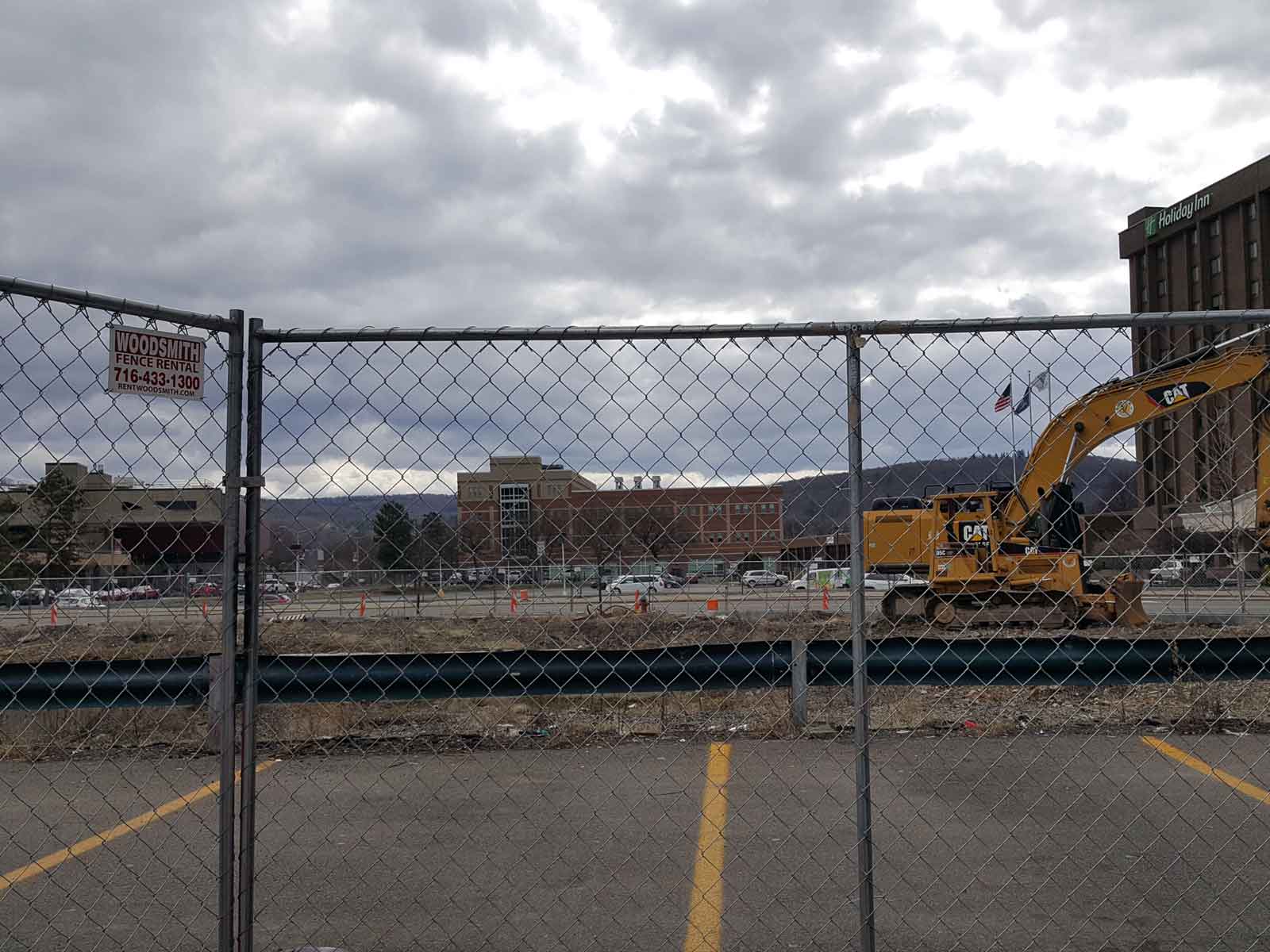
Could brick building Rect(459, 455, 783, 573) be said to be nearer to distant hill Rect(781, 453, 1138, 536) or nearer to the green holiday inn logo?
distant hill Rect(781, 453, 1138, 536)

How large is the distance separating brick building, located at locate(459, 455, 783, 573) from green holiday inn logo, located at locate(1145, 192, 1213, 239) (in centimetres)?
6750

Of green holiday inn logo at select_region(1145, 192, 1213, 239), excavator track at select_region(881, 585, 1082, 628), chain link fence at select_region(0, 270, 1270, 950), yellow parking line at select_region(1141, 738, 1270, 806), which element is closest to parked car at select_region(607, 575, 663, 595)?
chain link fence at select_region(0, 270, 1270, 950)

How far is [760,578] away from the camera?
369 cm

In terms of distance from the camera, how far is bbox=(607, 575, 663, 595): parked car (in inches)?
145

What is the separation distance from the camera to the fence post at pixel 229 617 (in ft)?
10.5

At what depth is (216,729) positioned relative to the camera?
701 centimetres

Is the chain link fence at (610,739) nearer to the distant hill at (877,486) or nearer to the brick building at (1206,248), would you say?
the distant hill at (877,486)

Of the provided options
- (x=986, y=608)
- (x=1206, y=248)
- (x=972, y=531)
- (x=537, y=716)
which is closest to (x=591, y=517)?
(x=537, y=716)

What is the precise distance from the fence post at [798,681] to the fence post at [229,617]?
2.72 metres

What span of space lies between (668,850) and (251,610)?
328 cm

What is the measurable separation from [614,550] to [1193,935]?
3.08m

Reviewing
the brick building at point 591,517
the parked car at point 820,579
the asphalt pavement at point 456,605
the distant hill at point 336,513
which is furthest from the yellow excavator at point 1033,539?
the distant hill at point 336,513

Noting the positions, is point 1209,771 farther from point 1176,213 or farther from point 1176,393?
point 1176,213

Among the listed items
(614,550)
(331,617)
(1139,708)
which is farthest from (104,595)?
(1139,708)
